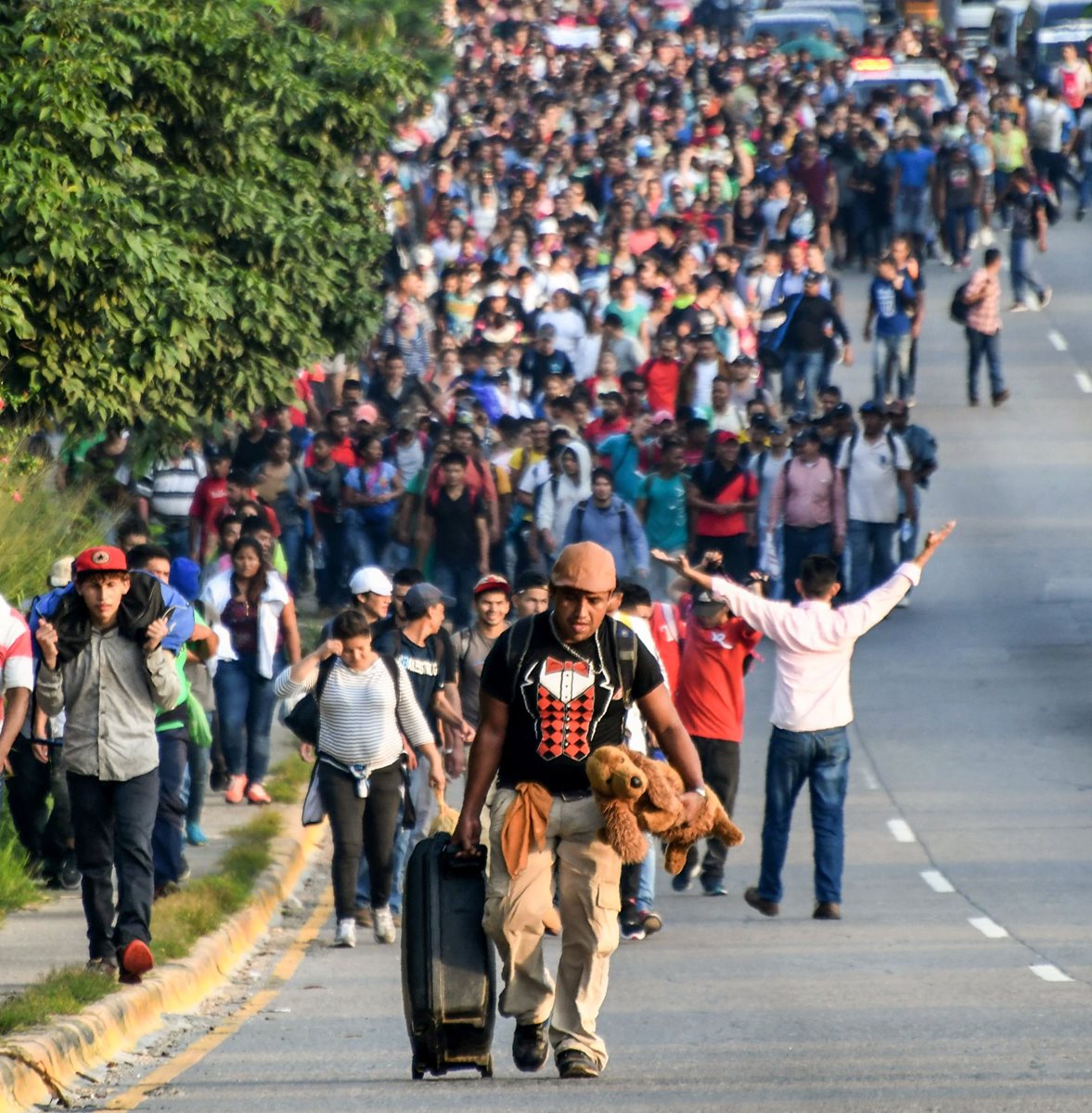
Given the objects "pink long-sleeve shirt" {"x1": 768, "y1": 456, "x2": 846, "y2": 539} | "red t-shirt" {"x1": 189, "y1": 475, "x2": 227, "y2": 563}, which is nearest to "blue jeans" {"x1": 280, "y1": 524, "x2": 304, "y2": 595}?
"red t-shirt" {"x1": 189, "y1": 475, "x2": 227, "y2": 563}

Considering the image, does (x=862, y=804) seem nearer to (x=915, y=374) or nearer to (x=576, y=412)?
(x=576, y=412)

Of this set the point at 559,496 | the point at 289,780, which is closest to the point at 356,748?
the point at 289,780

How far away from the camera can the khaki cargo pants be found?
28.1 feet

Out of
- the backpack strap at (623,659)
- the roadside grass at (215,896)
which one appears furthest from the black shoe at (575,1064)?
the roadside grass at (215,896)

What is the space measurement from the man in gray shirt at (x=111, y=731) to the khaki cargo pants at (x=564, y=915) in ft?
8.06

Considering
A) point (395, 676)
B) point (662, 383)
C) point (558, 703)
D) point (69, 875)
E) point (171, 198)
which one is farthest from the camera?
point (662, 383)

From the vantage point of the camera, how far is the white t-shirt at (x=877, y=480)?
21781 mm

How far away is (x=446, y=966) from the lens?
8375mm

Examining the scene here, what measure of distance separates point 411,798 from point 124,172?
5605 millimetres

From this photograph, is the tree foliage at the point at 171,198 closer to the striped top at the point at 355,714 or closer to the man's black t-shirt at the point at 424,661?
the man's black t-shirt at the point at 424,661

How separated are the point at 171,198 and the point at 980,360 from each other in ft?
47.9

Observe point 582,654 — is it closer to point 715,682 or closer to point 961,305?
point 715,682

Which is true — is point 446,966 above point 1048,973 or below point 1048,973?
above

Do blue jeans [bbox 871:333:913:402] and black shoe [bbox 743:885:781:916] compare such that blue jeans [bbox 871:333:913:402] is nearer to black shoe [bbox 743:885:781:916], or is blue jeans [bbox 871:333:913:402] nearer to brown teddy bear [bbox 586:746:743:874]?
black shoe [bbox 743:885:781:916]
